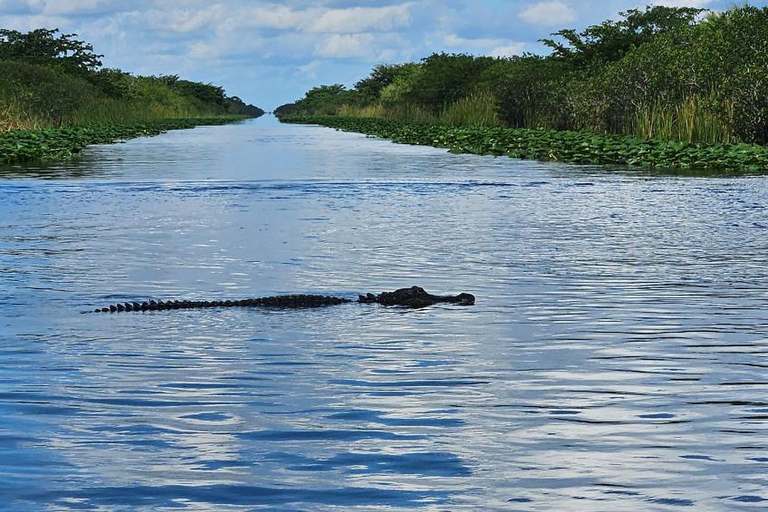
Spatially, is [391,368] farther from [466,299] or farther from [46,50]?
[46,50]

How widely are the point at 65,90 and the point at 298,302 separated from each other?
5260 centimetres

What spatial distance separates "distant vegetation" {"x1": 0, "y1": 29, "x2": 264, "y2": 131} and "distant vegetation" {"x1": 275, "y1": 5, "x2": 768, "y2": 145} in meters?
17.3

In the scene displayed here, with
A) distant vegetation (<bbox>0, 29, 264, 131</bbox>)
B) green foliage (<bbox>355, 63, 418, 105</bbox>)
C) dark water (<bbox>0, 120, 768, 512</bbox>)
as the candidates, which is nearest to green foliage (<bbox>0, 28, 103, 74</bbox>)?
distant vegetation (<bbox>0, 29, 264, 131</bbox>)

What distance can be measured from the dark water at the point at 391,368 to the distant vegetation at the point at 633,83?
58.0ft

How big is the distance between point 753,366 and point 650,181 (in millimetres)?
17725

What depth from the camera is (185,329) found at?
9086 mm

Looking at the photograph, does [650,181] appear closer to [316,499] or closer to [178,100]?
[316,499]

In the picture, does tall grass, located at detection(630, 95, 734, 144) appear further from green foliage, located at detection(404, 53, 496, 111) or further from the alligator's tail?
green foliage, located at detection(404, 53, 496, 111)

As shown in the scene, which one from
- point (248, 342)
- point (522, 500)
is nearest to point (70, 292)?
point (248, 342)

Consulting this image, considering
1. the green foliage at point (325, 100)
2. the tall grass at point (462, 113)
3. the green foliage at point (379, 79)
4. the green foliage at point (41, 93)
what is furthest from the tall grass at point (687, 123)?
the green foliage at point (325, 100)

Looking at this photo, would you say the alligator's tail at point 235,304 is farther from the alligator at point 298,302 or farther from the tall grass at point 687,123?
the tall grass at point 687,123

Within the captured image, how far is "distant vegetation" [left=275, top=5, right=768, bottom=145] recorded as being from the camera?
113 feet

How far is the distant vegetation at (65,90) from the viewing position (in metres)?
53.4

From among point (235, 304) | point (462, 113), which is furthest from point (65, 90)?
point (235, 304)
